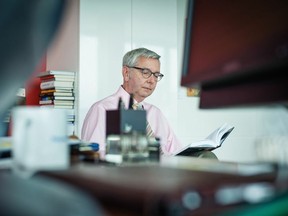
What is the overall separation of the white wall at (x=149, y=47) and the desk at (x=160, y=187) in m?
3.37

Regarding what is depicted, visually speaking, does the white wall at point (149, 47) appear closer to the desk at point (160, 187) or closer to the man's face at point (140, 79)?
the man's face at point (140, 79)

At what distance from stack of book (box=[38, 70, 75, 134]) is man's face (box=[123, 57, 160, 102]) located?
556mm

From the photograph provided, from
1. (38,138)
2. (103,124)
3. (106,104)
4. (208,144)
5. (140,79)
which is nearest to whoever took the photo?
(38,138)

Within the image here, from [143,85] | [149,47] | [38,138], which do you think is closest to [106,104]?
[143,85]

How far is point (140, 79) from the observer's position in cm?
397

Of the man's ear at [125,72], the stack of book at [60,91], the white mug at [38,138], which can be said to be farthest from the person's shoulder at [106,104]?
the white mug at [38,138]

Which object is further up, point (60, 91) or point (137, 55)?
point (137, 55)

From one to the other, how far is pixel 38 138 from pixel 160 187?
0.36 meters

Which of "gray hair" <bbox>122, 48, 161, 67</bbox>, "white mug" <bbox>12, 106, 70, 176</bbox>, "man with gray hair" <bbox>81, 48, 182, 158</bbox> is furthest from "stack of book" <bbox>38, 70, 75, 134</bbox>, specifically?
"white mug" <bbox>12, 106, 70, 176</bbox>

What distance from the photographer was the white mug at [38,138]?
809 mm

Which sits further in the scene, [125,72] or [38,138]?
[125,72]

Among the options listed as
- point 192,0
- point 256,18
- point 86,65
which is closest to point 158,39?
point 86,65

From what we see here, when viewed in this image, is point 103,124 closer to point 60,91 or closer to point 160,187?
point 60,91

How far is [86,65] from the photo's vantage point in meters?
4.25
